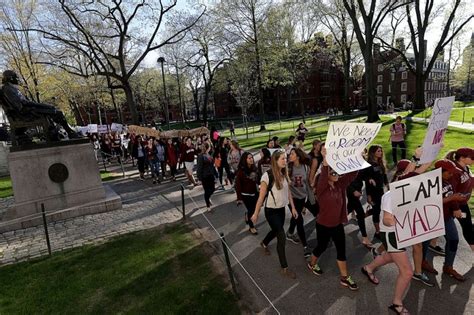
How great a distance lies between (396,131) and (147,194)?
32.0 ft

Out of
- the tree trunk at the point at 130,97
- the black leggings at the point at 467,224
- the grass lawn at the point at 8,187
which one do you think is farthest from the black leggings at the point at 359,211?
the tree trunk at the point at 130,97

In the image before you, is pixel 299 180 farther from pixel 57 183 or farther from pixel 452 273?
pixel 57 183

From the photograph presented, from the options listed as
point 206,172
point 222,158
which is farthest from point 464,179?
point 222,158

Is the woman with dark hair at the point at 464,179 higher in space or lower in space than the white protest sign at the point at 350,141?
lower

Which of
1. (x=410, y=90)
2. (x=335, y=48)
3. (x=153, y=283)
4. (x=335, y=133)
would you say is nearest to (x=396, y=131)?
(x=335, y=133)

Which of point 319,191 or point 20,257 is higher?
point 319,191

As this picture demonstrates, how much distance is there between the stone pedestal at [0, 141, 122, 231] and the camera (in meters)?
9.12

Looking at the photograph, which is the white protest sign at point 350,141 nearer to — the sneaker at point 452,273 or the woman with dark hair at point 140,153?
the sneaker at point 452,273

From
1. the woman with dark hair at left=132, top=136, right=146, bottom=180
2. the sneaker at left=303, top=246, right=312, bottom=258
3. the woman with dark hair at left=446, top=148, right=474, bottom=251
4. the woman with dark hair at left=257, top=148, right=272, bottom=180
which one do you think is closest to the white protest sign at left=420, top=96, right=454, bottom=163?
the woman with dark hair at left=446, top=148, right=474, bottom=251

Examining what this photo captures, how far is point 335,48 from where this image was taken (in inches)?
1726

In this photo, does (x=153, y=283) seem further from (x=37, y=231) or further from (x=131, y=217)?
(x=37, y=231)

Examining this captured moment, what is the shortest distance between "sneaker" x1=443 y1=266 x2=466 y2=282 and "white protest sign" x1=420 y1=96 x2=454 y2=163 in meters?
1.70

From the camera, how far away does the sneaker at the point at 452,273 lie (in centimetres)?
449

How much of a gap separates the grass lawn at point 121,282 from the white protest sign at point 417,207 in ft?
7.99
